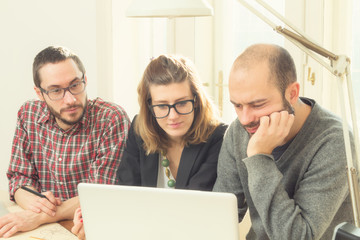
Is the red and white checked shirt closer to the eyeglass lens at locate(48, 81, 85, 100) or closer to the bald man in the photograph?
the eyeglass lens at locate(48, 81, 85, 100)

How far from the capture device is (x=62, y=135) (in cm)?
205

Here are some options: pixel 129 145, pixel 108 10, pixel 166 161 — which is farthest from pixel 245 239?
pixel 108 10

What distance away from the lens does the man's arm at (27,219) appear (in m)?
1.55

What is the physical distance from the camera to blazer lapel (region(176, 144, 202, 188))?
69.7 inches

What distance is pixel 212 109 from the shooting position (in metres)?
1.83

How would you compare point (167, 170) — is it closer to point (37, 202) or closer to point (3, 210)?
point (37, 202)

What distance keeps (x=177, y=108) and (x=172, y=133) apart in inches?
3.6

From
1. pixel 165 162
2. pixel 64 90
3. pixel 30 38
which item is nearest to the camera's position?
pixel 165 162

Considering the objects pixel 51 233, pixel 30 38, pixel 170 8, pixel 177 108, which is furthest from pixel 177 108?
pixel 30 38

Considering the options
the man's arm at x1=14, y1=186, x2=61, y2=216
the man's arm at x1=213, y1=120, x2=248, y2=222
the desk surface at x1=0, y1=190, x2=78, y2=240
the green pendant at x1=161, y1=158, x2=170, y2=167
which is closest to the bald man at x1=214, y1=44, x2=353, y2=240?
the man's arm at x1=213, y1=120, x2=248, y2=222

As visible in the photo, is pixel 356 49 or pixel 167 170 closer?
pixel 167 170

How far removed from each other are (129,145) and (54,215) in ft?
1.30

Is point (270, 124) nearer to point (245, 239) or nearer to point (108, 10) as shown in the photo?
point (245, 239)

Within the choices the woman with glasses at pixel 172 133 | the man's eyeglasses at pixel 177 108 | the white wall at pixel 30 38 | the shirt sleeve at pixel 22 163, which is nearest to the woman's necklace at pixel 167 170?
the woman with glasses at pixel 172 133
